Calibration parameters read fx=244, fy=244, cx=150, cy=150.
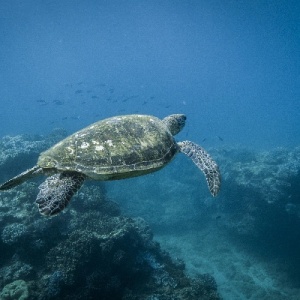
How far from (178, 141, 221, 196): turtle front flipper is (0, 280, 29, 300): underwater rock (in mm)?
5532

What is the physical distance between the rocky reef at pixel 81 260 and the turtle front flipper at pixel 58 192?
416 cm

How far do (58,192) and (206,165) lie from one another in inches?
111

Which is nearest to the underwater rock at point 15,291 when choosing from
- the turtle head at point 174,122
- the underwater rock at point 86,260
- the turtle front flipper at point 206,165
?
the underwater rock at point 86,260

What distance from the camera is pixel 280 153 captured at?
20.4 m

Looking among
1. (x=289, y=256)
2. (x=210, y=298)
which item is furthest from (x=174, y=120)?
(x=289, y=256)

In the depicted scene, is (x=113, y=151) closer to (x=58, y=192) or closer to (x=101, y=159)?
(x=101, y=159)

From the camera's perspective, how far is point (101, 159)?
4051 mm

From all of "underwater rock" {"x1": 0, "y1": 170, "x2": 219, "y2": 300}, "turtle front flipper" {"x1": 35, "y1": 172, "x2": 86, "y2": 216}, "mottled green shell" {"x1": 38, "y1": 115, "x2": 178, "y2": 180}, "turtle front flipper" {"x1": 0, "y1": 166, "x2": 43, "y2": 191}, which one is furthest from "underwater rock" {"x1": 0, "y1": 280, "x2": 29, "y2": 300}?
"mottled green shell" {"x1": 38, "y1": 115, "x2": 178, "y2": 180}

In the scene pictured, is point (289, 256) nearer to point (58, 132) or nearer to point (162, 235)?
point (162, 235)

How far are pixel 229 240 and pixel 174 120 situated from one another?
1101 centimetres

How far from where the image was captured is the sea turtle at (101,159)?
3.87m

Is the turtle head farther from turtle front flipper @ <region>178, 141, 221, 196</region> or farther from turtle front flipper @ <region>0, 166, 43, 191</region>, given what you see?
turtle front flipper @ <region>0, 166, 43, 191</region>

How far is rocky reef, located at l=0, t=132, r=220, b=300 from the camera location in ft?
22.6

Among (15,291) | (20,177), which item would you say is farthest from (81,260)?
(20,177)
